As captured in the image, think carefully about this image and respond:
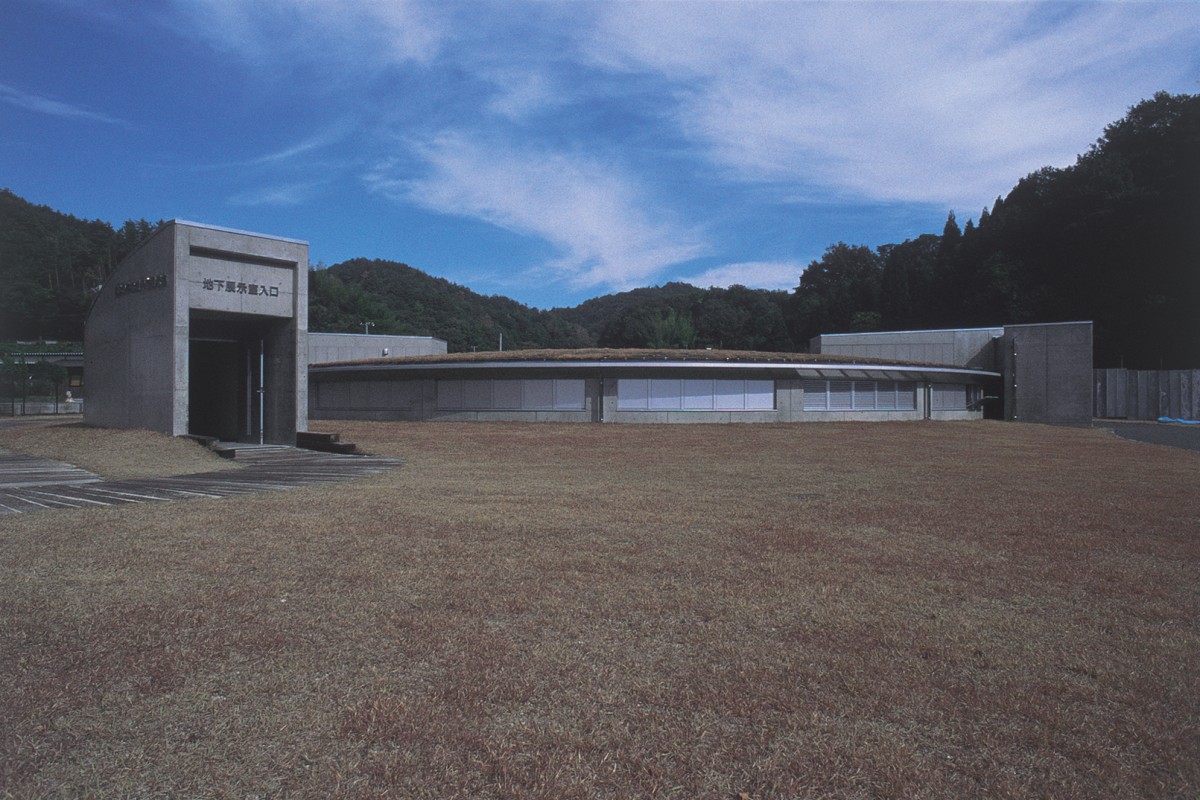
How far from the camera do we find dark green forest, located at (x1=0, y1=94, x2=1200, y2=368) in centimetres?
5544

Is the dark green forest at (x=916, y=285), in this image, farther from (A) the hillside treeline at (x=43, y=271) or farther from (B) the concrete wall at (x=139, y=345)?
(B) the concrete wall at (x=139, y=345)

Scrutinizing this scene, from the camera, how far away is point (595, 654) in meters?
4.01

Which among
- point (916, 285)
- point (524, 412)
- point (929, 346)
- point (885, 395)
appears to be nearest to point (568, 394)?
point (524, 412)

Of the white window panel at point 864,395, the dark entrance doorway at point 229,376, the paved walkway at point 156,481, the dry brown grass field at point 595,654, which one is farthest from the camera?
the white window panel at point 864,395

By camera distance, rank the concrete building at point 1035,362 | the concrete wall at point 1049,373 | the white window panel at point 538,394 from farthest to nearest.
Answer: the concrete building at point 1035,362 → the concrete wall at point 1049,373 → the white window panel at point 538,394

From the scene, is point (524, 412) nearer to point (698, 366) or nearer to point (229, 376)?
point (698, 366)

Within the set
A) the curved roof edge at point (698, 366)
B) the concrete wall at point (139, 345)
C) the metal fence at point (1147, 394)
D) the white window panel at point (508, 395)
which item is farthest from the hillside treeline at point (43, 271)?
the metal fence at point (1147, 394)

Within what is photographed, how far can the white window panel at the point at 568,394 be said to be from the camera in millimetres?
30109

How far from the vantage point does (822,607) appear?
4879mm

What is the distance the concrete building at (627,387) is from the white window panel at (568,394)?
42mm

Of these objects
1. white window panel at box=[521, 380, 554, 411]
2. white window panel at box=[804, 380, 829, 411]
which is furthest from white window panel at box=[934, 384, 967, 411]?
white window panel at box=[521, 380, 554, 411]

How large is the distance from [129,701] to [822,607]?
405cm

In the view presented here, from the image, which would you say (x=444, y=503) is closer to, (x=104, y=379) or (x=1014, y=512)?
(x=1014, y=512)

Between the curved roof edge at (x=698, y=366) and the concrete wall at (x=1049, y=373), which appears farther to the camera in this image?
the concrete wall at (x=1049, y=373)
